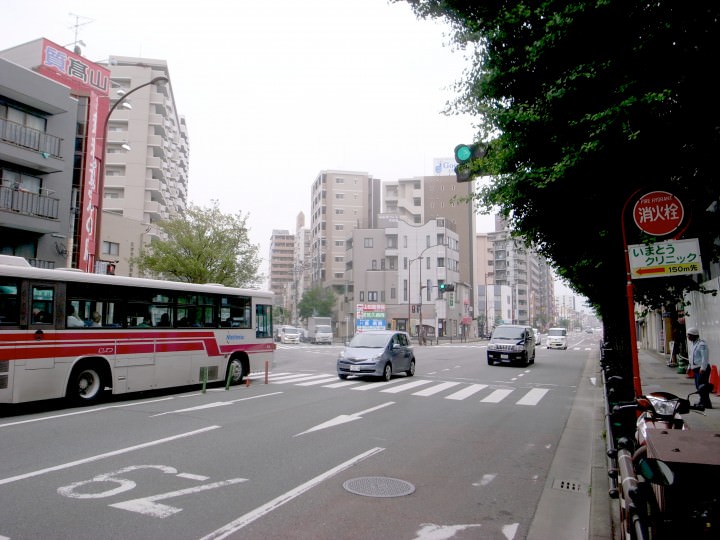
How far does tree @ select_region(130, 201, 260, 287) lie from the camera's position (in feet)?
94.1

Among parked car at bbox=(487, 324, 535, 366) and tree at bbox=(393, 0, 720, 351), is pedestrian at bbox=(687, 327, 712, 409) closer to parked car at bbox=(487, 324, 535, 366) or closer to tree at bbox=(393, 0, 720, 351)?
tree at bbox=(393, 0, 720, 351)

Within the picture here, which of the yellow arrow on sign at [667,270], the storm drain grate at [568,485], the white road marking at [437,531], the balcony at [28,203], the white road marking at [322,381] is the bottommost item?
the white road marking at [322,381]

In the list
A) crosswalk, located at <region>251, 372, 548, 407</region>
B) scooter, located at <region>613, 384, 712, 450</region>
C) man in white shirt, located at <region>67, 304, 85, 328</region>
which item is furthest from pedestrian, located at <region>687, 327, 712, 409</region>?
man in white shirt, located at <region>67, 304, 85, 328</region>

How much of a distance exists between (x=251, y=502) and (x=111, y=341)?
852 centimetres

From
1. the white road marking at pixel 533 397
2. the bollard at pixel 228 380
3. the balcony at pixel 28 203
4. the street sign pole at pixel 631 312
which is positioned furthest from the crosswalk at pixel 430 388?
the balcony at pixel 28 203

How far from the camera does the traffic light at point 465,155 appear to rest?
7.98 meters

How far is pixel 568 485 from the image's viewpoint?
6.28 metres

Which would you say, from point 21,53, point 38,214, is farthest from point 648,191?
point 21,53

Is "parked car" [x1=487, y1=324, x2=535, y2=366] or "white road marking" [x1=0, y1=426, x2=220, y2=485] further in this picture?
"parked car" [x1=487, y1=324, x2=535, y2=366]

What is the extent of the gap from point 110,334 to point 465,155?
933cm

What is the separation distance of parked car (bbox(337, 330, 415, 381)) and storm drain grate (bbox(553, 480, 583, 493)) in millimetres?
10936

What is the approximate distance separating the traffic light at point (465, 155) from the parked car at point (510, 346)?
725 inches

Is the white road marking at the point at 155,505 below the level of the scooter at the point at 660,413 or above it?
below

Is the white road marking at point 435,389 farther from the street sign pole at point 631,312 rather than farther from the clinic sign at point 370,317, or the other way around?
the clinic sign at point 370,317
